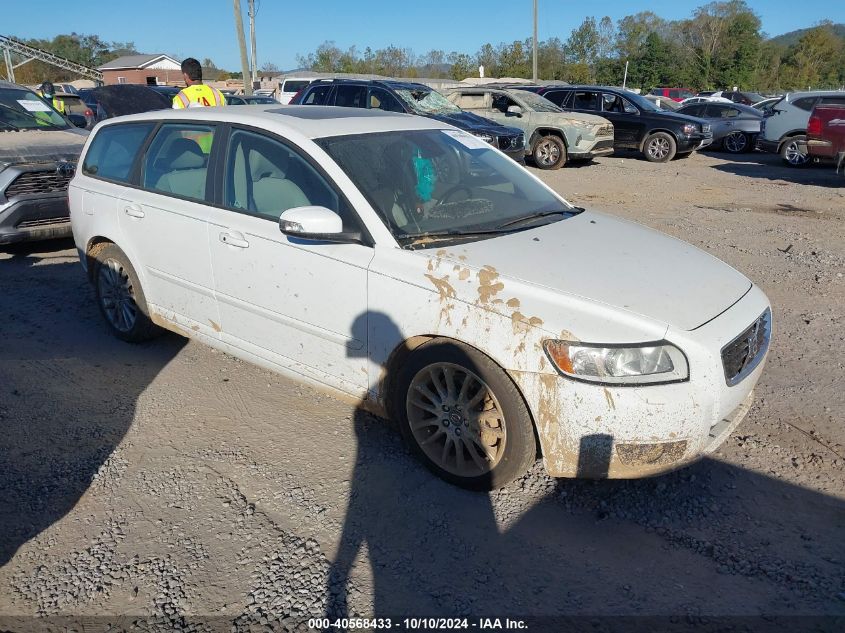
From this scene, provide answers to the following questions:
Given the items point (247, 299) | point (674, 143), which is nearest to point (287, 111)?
point (247, 299)

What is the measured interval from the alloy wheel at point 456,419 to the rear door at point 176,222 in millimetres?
1636

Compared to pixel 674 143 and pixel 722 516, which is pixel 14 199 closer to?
pixel 722 516

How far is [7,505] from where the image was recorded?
3.23 m

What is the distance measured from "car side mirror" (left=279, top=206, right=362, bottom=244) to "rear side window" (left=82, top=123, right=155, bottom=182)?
2.08 meters

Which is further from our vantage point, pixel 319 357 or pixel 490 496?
pixel 319 357

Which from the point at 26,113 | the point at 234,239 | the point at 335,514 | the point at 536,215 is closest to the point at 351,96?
the point at 26,113

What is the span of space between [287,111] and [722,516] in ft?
11.3

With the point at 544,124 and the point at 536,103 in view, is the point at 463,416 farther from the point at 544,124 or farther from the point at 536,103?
the point at 536,103

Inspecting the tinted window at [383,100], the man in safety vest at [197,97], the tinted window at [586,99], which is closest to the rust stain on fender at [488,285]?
the man in safety vest at [197,97]

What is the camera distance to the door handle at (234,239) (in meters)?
3.85

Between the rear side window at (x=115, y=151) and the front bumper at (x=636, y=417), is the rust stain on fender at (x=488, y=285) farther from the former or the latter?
the rear side window at (x=115, y=151)

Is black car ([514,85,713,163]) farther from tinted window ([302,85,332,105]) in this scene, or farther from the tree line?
the tree line

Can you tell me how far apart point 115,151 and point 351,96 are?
9.12m

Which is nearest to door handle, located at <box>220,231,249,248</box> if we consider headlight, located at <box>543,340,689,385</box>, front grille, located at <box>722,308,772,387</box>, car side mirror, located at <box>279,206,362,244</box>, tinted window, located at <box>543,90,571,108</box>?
car side mirror, located at <box>279,206,362,244</box>
